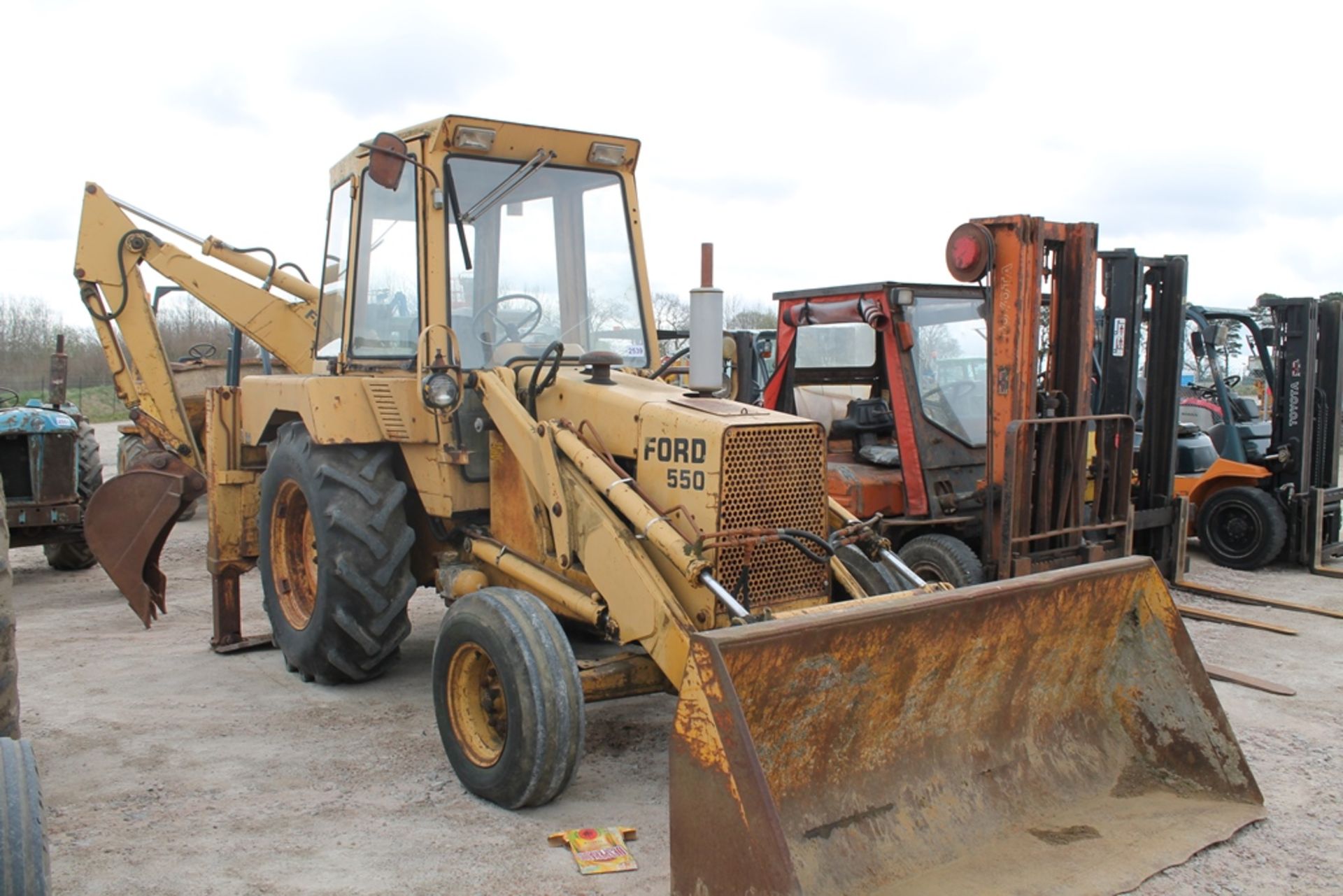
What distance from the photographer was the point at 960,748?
4.02 meters

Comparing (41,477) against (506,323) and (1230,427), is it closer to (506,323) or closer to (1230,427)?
(506,323)

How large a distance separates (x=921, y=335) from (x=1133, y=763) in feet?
13.1

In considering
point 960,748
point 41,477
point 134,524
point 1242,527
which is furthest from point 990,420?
point 41,477

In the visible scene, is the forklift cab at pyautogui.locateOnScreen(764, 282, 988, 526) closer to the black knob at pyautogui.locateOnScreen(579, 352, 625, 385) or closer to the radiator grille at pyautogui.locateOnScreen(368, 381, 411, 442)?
the black knob at pyautogui.locateOnScreen(579, 352, 625, 385)

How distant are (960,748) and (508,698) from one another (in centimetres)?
164

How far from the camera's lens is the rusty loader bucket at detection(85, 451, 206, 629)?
6.63m

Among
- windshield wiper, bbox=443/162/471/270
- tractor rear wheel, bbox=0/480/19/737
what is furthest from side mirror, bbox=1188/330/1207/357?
tractor rear wheel, bbox=0/480/19/737

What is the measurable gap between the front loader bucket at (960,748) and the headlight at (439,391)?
2.16m

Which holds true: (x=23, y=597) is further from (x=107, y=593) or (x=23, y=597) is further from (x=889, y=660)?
(x=889, y=660)

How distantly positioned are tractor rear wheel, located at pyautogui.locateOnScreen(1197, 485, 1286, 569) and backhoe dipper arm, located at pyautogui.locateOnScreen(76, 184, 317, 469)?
784 cm

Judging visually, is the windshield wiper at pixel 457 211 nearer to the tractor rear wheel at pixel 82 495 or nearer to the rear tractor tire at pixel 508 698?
the rear tractor tire at pixel 508 698

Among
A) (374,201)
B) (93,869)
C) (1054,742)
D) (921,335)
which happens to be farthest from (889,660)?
(921,335)

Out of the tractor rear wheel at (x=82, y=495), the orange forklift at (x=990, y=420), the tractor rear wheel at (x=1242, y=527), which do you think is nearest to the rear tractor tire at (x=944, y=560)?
the orange forklift at (x=990, y=420)

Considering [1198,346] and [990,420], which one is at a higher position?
[1198,346]
